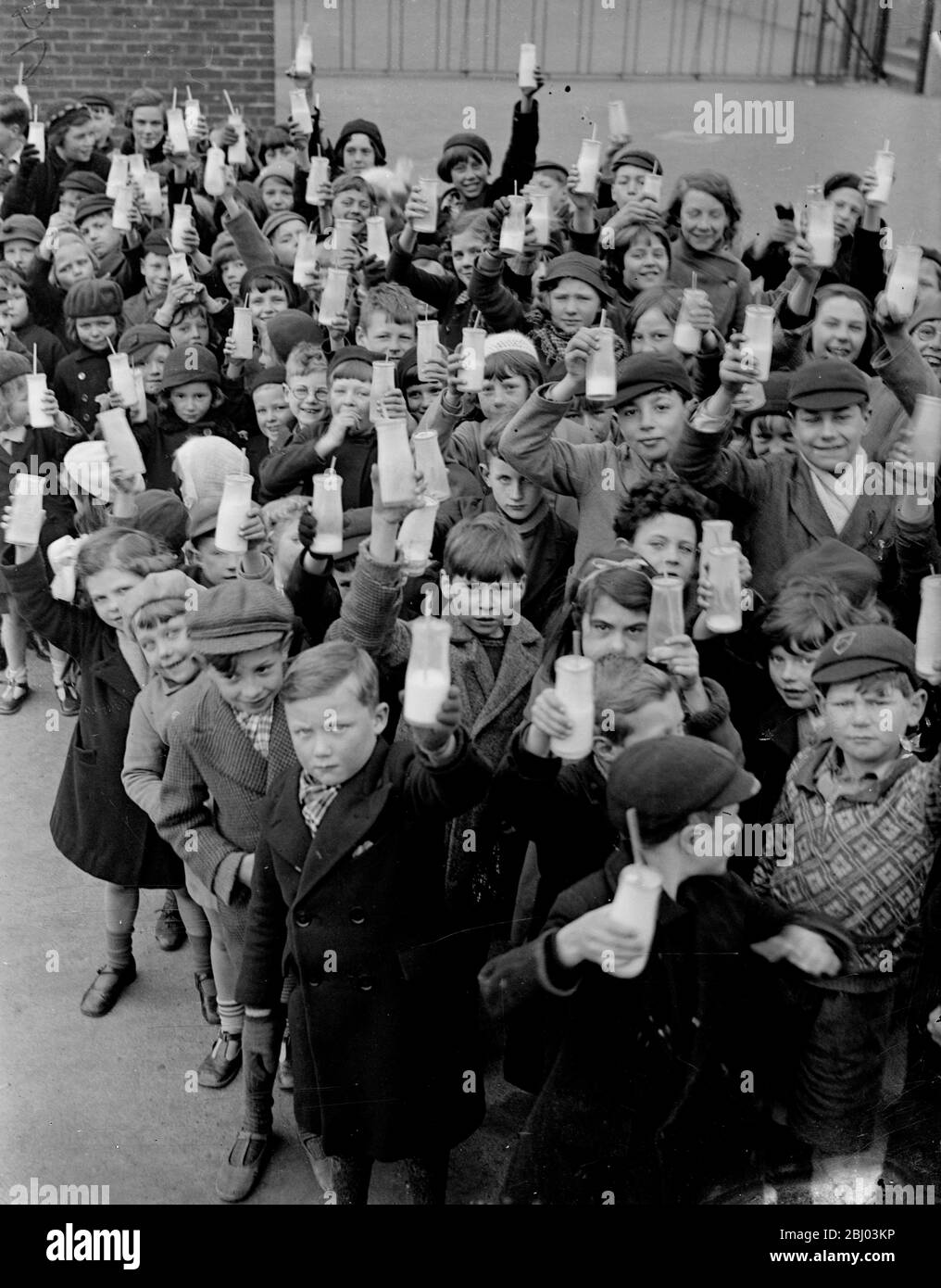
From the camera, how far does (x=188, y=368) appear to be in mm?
5426

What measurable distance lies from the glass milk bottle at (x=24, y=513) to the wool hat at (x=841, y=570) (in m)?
2.00

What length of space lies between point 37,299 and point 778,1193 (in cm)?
571

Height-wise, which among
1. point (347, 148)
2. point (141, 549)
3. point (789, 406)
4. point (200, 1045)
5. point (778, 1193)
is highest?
point (347, 148)

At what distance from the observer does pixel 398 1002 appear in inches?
123

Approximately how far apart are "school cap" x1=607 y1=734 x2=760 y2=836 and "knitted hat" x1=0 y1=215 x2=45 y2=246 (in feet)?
19.3

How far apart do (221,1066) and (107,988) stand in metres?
0.52

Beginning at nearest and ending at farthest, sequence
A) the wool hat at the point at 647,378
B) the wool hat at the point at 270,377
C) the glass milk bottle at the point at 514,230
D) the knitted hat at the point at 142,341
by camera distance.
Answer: the wool hat at the point at 647,378
the glass milk bottle at the point at 514,230
the wool hat at the point at 270,377
the knitted hat at the point at 142,341

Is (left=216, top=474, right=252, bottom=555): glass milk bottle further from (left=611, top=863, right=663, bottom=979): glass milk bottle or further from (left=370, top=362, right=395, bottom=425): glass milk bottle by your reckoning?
(left=611, top=863, right=663, bottom=979): glass milk bottle

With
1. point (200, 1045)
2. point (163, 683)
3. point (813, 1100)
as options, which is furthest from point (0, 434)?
point (813, 1100)

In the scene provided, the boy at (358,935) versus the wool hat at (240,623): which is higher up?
the wool hat at (240,623)

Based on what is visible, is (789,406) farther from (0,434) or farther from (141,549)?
(0,434)

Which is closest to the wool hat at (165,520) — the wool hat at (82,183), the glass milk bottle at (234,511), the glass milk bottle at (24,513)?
the glass milk bottle at (24,513)

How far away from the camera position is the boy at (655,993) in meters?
2.60

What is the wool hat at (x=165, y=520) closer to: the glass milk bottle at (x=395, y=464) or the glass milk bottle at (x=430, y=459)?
the glass milk bottle at (x=430, y=459)
